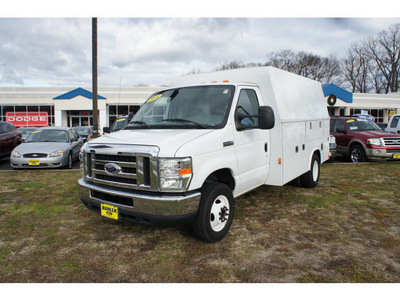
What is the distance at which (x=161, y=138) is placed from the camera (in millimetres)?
3566

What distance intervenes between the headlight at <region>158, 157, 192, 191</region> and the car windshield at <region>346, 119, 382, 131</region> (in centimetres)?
Result: 998

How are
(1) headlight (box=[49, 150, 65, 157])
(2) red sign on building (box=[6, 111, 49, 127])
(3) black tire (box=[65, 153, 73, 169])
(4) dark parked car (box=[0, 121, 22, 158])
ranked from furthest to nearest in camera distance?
(2) red sign on building (box=[6, 111, 49, 127]) < (4) dark parked car (box=[0, 121, 22, 158]) < (3) black tire (box=[65, 153, 73, 169]) < (1) headlight (box=[49, 150, 65, 157])

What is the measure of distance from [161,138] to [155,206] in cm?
84

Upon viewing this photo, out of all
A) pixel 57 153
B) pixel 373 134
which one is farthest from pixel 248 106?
pixel 373 134

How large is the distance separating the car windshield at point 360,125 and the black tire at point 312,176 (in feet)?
17.4

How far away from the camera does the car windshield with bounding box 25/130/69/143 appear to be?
1026 cm

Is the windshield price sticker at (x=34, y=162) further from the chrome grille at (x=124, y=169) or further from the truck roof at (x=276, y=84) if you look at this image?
the chrome grille at (x=124, y=169)

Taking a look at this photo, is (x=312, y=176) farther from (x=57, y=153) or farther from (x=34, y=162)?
(x=34, y=162)

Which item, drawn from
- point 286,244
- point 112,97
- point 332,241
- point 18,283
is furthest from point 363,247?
point 112,97

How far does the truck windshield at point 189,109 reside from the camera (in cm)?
405

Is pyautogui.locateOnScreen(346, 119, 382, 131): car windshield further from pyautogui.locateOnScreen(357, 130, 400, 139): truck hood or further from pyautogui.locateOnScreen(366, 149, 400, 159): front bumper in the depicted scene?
pyautogui.locateOnScreen(366, 149, 400, 159): front bumper

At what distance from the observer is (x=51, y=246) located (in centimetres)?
378

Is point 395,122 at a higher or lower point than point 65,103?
lower

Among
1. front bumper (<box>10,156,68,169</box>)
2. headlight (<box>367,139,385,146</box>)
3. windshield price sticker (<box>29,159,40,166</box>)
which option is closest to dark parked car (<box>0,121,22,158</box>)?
front bumper (<box>10,156,68,169</box>)
